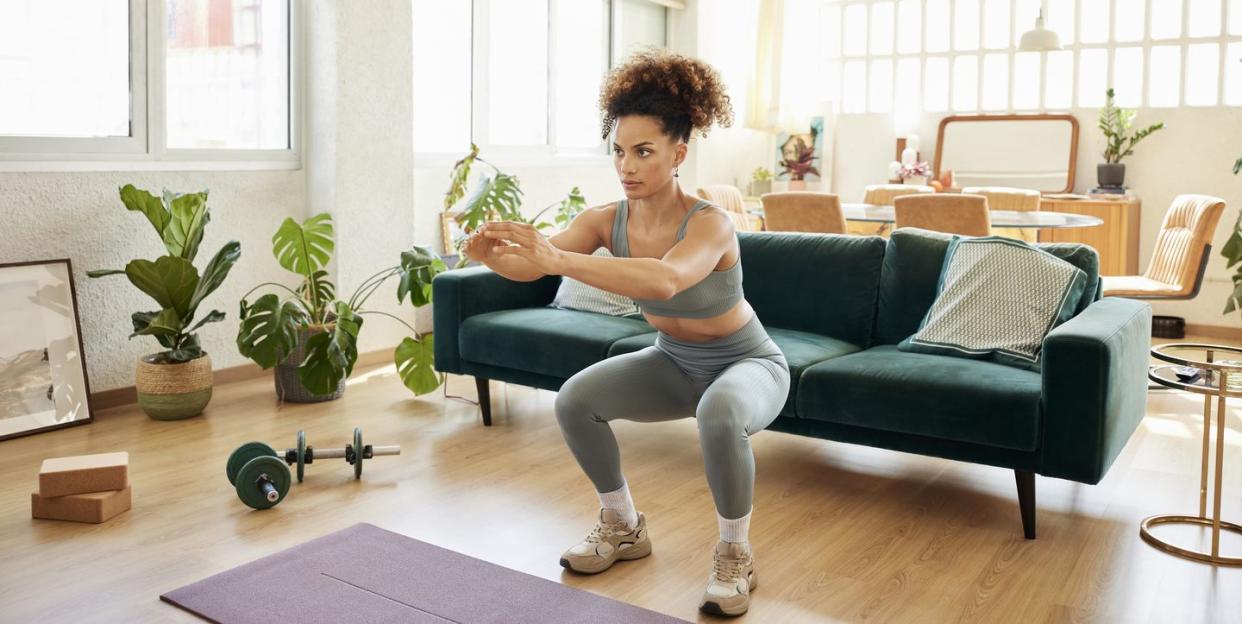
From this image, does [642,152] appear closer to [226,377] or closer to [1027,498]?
[1027,498]

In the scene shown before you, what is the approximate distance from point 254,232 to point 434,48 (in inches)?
66.9

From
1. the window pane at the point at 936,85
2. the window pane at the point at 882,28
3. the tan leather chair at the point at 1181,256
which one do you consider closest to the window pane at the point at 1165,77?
the window pane at the point at 936,85

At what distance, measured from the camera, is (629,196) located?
8.29ft

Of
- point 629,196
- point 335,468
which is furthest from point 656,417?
point 335,468

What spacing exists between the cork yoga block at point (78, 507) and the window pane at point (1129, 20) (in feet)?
21.4

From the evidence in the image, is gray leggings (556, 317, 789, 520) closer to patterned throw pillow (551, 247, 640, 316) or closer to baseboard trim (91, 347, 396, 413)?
patterned throw pillow (551, 247, 640, 316)

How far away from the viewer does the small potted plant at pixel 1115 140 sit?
262 inches

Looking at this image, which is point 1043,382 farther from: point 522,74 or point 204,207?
point 522,74

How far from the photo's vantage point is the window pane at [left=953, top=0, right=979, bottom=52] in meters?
7.45

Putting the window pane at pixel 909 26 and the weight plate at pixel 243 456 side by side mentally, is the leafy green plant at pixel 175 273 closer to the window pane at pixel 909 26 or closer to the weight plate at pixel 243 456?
the weight plate at pixel 243 456

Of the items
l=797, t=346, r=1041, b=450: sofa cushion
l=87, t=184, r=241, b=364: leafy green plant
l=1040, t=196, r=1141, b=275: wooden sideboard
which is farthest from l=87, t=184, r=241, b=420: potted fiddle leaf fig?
l=1040, t=196, r=1141, b=275: wooden sideboard

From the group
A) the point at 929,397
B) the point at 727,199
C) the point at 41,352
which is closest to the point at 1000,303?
the point at 929,397

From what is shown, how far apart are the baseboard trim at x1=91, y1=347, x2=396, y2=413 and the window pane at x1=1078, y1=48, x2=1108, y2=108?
4.86 metres

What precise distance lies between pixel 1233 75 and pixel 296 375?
5801 mm
